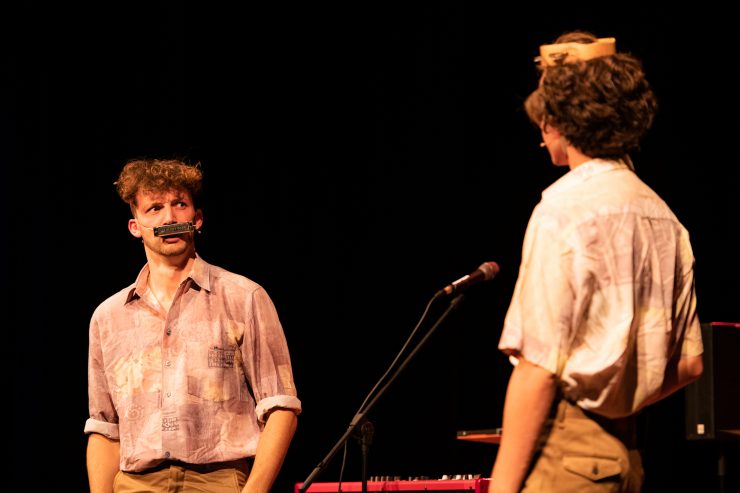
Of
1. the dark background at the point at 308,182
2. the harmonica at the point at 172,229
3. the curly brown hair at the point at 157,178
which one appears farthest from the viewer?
the dark background at the point at 308,182

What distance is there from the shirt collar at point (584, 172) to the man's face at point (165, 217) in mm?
1824

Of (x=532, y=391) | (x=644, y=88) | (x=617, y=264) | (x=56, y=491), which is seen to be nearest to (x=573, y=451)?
(x=532, y=391)

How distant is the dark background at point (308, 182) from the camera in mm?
5277

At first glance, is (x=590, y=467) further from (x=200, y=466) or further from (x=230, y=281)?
(x=230, y=281)

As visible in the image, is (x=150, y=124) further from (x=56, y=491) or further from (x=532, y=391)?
(x=532, y=391)

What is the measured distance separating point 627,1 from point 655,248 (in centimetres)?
324

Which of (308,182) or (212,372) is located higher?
(308,182)

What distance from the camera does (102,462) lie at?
11.4 feet

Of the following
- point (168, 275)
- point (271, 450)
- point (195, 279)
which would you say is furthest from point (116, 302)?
point (271, 450)

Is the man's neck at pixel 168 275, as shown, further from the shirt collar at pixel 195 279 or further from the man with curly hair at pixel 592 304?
the man with curly hair at pixel 592 304

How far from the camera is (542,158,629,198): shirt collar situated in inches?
80.2

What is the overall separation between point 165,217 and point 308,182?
6.85 ft

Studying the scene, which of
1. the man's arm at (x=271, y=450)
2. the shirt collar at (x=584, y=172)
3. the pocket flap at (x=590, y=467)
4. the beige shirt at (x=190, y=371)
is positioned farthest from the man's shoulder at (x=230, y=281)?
the pocket flap at (x=590, y=467)

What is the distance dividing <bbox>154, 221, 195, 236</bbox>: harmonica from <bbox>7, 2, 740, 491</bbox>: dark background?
1.95m
